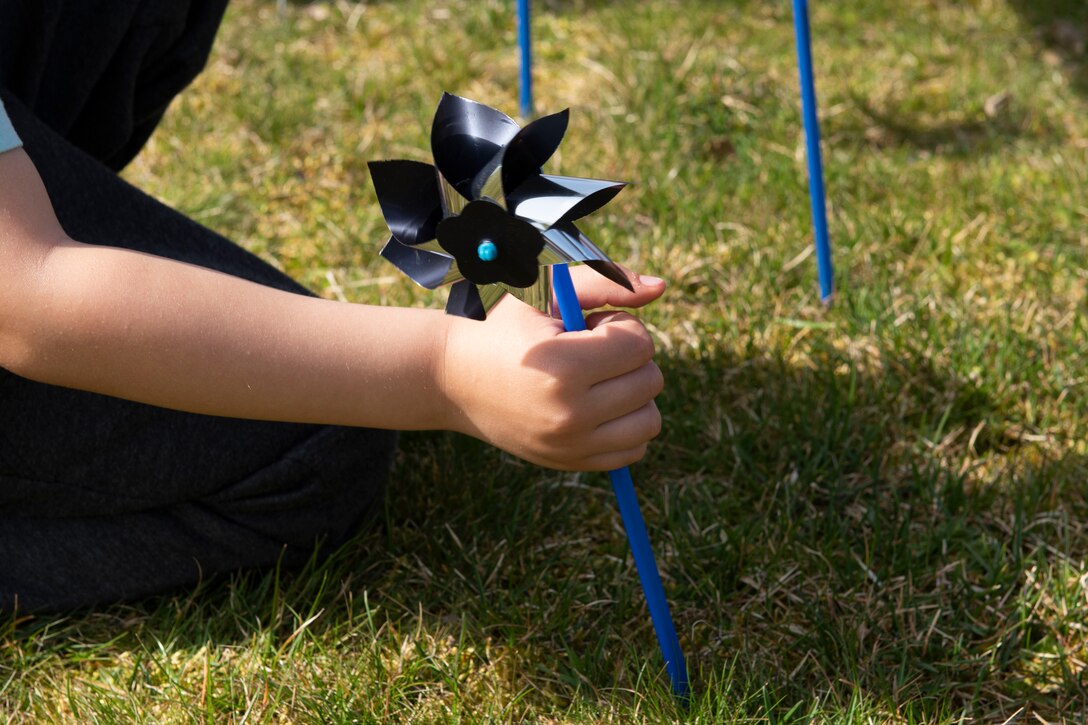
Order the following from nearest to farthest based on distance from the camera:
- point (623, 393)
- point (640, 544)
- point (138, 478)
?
point (623, 393) → point (640, 544) → point (138, 478)

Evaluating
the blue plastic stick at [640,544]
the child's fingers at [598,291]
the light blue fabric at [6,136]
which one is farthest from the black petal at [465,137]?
the light blue fabric at [6,136]

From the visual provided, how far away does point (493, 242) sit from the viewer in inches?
37.0

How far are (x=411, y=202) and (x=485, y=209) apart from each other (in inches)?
4.1

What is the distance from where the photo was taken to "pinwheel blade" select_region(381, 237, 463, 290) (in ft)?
3.20

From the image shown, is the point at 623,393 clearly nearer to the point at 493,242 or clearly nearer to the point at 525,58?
the point at 493,242

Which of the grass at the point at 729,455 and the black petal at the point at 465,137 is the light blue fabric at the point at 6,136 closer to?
the black petal at the point at 465,137

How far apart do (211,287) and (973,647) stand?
923mm

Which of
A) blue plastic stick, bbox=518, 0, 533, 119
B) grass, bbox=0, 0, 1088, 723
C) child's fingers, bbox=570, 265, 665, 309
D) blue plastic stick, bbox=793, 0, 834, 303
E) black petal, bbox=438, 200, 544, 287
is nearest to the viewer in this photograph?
black petal, bbox=438, 200, 544, 287

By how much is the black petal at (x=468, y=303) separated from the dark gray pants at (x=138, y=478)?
18.7 inches

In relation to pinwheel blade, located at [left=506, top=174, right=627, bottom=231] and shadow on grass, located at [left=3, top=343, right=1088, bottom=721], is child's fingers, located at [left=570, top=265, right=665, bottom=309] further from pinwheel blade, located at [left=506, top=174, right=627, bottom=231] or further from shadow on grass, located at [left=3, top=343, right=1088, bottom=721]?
shadow on grass, located at [left=3, top=343, right=1088, bottom=721]

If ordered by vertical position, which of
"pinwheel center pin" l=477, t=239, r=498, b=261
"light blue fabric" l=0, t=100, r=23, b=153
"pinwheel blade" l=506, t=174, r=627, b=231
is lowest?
"pinwheel center pin" l=477, t=239, r=498, b=261

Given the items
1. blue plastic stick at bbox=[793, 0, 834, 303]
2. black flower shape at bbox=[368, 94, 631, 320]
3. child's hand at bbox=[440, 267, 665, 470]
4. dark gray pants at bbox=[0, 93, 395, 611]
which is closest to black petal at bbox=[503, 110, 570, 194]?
black flower shape at bbox=[368, 94, 631, 320]

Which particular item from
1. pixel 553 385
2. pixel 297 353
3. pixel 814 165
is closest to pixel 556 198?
pixel 553 385

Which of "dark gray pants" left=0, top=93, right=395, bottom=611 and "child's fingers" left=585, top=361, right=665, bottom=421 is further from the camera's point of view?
"dark gray pants" left=0, top=93, right=395, bottom=611
